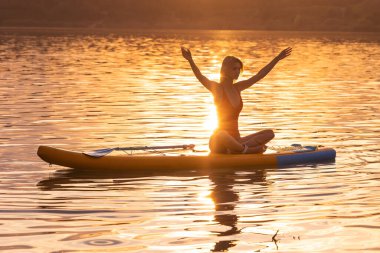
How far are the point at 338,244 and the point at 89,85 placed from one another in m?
26.7

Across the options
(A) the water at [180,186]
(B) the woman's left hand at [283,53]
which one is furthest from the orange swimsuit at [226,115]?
(B) the woman's left hand at [283,53]

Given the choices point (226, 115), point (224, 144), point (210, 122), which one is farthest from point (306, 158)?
point (210, 122)

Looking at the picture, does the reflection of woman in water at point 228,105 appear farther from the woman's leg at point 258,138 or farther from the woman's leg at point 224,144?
the woman's leg at point 258,138

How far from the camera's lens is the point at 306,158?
1730 cm

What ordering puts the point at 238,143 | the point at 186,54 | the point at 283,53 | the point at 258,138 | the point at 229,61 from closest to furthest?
the point at 186,54
the point at 229,61
the point at 283,53
the point at 238,143
the point at 258,138

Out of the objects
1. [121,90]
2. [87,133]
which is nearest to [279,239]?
[87,133]

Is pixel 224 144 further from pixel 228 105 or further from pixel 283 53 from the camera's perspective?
pixel 283 53

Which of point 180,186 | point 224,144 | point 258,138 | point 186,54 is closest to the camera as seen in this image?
point 180,186

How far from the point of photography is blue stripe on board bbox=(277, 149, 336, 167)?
55.7 feet

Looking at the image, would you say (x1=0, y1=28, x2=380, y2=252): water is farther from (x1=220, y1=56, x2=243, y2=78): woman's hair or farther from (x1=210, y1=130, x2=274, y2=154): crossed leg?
(x1=220, y1=56, x2=243, y2=78): woman's hair

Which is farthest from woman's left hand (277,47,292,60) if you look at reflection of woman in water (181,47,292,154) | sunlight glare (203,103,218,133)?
sunlight glare (203,103,218,133)

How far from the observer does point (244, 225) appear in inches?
469

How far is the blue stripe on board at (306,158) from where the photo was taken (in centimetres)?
1697

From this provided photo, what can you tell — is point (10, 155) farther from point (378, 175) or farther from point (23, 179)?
point (378, 175)
